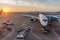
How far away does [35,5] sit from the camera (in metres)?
20.8

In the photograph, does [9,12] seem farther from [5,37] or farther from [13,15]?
[5,37]

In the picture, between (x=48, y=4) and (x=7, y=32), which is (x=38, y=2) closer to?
(x=48, y=4)

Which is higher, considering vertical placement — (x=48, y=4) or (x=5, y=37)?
(x=48, y=4)

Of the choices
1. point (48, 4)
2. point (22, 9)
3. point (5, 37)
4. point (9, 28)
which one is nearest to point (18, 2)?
point (22, 9)

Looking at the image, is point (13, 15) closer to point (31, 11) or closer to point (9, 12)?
point (9, 12)

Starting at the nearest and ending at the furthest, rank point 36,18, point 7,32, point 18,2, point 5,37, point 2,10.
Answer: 1. point 5,37
2. point 7,32
3. point 36,18
4. point 2,10
5. point 18,2

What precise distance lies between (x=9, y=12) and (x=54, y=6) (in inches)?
207

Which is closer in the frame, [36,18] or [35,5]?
[36,18]

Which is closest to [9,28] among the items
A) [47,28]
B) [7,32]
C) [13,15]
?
[7,32]

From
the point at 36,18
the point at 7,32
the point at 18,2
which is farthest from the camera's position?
the point at 18,2

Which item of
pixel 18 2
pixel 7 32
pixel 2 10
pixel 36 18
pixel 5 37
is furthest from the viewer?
pixel 18 2

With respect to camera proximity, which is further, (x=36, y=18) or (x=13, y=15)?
(x=13, y=15)

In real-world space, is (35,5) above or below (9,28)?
above

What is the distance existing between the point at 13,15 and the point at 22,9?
132 cm
